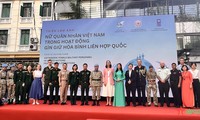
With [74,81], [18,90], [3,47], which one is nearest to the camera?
[74,81]

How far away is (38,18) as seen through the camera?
47.7ft

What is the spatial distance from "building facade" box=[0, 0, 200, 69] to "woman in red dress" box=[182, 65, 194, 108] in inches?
196

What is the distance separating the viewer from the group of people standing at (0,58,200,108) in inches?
205

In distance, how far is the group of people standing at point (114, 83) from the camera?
5.20 metres

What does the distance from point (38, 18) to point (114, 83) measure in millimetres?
10771

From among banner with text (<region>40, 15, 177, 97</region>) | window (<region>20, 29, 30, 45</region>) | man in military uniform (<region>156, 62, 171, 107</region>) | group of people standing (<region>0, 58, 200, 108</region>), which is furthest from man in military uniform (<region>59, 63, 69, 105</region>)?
window (<region>20, 29, 30, 45</region>)

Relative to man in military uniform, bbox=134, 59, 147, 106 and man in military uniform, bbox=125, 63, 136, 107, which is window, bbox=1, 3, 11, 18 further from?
man in military uniform, bbox=134, 59, 147, 106

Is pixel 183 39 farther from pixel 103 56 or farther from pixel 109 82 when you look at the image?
pixel 109 82

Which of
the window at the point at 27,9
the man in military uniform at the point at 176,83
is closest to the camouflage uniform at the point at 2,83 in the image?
the man in military uniform at the point at 176,83

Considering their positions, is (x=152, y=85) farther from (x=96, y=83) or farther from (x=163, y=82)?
(x=96, y=83)

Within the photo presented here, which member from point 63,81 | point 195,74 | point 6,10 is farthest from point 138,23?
point 6,10

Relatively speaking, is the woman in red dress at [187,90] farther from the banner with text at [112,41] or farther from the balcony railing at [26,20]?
the balcony railing at [26,20]

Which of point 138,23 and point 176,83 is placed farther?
point 138,23

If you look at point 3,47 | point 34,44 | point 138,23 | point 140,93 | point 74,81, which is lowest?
point 140,93
